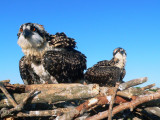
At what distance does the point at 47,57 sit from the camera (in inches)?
213

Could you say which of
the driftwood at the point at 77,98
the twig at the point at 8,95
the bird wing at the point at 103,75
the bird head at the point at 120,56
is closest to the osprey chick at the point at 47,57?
the bird wing at the point at 103,75

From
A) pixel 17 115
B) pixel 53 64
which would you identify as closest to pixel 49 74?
pixel 53 64

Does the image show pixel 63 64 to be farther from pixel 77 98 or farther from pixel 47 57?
pixel 77 98

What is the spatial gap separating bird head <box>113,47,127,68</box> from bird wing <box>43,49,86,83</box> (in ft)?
7.84

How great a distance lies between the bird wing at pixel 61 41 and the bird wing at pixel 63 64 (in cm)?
18

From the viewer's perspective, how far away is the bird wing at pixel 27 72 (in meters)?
5.97

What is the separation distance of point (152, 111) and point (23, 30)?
11.6 feet

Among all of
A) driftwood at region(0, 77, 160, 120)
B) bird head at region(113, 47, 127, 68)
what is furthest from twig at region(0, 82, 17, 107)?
bird head at region(113, 47, 127, 68)

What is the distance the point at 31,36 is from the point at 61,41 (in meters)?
0.77

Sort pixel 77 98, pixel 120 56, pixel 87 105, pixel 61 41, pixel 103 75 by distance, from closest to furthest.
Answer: pixel 87 105 → pixel 77 98 → pixel 61 41 → pixel 103 75 → pixel 120 56

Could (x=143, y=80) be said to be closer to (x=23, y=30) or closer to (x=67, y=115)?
(x=67, y=115)

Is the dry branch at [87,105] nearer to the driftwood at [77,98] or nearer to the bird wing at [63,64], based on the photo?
the driftwood at [77,98]

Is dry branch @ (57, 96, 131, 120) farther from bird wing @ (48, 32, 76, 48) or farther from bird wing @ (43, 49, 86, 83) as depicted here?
bird wing @ (48, 32, 76, 48)

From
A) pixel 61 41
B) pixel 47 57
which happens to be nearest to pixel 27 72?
pixel 47 57
